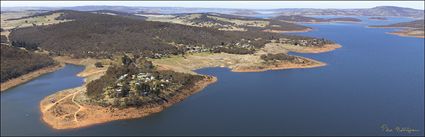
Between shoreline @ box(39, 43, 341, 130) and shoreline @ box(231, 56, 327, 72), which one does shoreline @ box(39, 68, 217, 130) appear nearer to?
shoreline @ box(39, 43, 341, 130)

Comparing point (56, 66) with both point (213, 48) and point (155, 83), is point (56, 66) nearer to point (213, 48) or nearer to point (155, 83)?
point (155, 83)

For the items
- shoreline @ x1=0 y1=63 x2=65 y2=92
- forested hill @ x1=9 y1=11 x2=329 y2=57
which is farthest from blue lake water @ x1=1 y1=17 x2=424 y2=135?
forested hill @ x1=9 y1=11 x2=329 y2=57

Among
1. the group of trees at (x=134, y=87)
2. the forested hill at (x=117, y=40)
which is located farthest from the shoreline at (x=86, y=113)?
the forested hill at (x=117, y=40)

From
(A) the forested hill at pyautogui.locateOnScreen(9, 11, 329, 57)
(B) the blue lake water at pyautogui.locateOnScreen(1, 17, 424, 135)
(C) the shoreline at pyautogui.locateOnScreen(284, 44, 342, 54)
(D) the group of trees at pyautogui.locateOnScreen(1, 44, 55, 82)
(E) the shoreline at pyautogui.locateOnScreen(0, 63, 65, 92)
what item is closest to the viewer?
(B) the blue lake water at pyautogui.locateOnScreen(1, 17, 424, 135)

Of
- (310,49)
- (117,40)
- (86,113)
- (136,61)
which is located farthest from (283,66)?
(86,113)

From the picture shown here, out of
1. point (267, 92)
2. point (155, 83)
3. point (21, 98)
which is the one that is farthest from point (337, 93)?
point (21, 98)

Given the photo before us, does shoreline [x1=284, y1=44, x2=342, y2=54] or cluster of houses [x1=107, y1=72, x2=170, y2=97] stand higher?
shoreline [x1=284, y1=44, x2=342, y2=54]

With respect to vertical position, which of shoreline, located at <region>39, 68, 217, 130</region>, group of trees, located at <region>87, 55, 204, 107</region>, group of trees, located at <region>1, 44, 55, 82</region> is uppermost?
group of trees, located at <region>1, 44, 55, 82</region>
